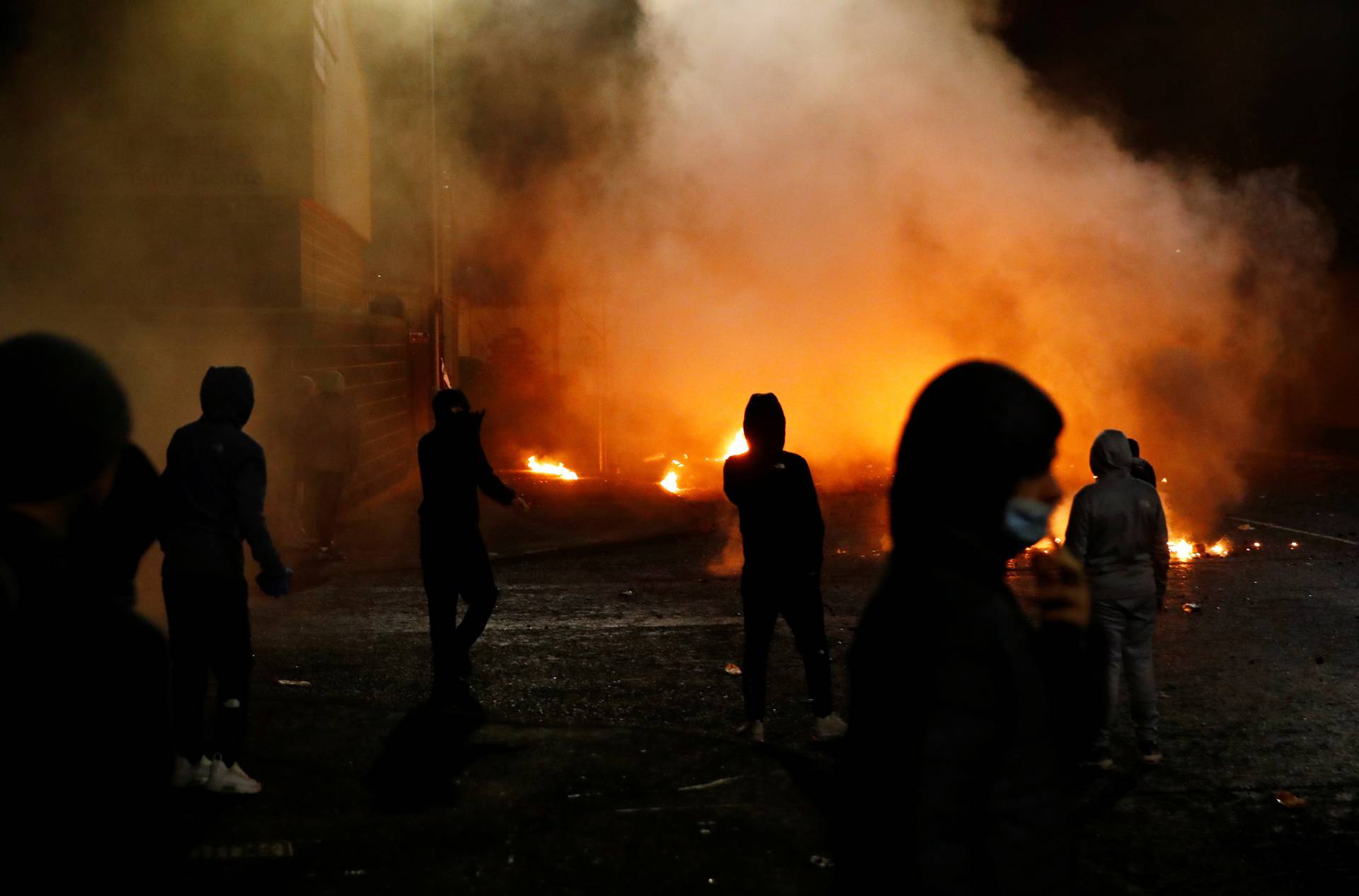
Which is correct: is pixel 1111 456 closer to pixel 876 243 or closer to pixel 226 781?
pixel 226 781

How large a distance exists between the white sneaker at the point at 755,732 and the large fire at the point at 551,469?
34.6ft

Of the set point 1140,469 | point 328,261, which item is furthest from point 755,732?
point 328,261

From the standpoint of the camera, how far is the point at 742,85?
1672 centimetres

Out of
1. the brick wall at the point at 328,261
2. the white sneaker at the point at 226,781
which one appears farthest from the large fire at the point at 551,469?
the white sneaker at the point at 226,781

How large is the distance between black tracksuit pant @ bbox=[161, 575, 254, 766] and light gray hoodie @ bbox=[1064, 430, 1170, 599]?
333 cm

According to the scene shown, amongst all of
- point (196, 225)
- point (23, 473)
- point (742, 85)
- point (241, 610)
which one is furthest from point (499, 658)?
point (742, 85)

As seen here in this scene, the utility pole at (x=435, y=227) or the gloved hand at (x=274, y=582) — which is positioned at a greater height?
the utility pole at (x=435, y=227)

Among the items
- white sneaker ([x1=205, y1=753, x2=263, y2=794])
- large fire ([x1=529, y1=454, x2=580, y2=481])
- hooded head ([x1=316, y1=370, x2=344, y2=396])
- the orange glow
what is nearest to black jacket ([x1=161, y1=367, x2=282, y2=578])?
white sneaker ([x1=205, y1=753, x2=263, y2=794])

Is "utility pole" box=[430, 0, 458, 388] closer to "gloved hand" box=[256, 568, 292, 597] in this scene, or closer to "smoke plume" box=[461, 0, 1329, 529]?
"smoke plume" box=[461, 0, 1329, 529]

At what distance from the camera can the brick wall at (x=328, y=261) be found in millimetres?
12625

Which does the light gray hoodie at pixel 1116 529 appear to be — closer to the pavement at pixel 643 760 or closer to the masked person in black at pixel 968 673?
the pavement at pixel 643 760

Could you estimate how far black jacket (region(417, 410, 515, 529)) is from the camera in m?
5.51

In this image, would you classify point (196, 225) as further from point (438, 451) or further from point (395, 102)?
point (438, 451)

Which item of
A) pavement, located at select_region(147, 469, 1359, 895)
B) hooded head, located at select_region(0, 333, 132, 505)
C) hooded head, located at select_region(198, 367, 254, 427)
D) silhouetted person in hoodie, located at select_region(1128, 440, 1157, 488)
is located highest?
hooded head, located at select_region(198, 367, 254, 427)
